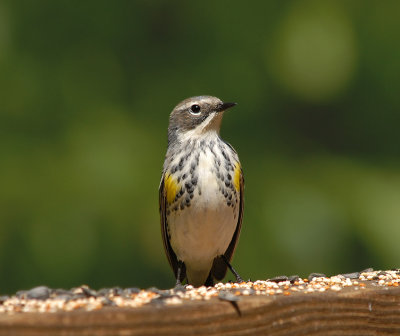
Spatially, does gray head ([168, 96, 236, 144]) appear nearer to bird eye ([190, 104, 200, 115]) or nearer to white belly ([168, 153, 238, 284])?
bird eye ([190, 104, 200, 115])

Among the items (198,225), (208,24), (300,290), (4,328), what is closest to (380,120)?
(208,24)

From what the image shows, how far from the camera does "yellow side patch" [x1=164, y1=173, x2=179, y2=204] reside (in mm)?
4980

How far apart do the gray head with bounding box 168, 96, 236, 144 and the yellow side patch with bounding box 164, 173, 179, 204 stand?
0.33 m

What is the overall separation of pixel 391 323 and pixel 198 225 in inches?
82.0

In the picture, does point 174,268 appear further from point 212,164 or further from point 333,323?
point 333,323

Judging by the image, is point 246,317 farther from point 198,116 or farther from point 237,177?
point 198,116

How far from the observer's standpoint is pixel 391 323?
3.15 metres

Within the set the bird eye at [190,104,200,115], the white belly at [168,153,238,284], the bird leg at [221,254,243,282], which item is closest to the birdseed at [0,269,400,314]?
the white belly at [168,153,238,284]

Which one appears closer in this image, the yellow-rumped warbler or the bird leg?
the yellow-rumped warbler

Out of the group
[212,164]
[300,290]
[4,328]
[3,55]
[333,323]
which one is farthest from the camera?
[3,55]

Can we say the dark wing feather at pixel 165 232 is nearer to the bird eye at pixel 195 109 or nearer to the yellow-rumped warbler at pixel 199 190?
the yellow-rumped warbler at pixel 199 190

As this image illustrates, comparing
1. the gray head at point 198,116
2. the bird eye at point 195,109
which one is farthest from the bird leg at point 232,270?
the bird eye at point 195,109

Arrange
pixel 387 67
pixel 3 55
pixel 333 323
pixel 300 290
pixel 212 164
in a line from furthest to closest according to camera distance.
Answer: pixel 387 67 → pixel 3 55 → pixel 212 164 → pixel 300 290 → pixel 333 323

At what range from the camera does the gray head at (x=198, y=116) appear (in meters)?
5.16
